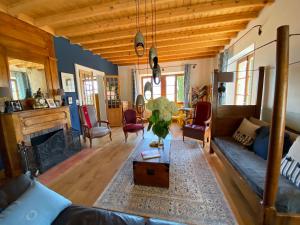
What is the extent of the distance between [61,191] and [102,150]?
4.45 ft

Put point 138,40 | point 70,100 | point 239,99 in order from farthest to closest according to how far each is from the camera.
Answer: point 239,99, point 70,100, point 138,40

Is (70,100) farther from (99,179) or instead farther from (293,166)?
(293,166)

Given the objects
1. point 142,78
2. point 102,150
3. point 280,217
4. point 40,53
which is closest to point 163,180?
point 280,217

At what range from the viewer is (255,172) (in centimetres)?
151

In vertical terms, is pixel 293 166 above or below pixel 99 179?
above

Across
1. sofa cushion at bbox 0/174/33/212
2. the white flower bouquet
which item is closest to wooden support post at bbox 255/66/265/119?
the white flower bouquet

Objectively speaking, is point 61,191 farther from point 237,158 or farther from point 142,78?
point 142,78

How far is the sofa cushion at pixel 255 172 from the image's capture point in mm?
1116

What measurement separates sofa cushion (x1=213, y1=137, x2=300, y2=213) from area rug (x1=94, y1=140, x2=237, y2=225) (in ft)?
1.36

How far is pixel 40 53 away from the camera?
9.62 feet

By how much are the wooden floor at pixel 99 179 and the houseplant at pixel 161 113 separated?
3.39 ft

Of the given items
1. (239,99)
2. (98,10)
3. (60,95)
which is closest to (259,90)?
(239,99)

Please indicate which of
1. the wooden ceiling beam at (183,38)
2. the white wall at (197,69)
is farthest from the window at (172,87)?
the wooden ceiling beam at (183,38)

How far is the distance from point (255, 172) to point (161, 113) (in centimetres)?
119
